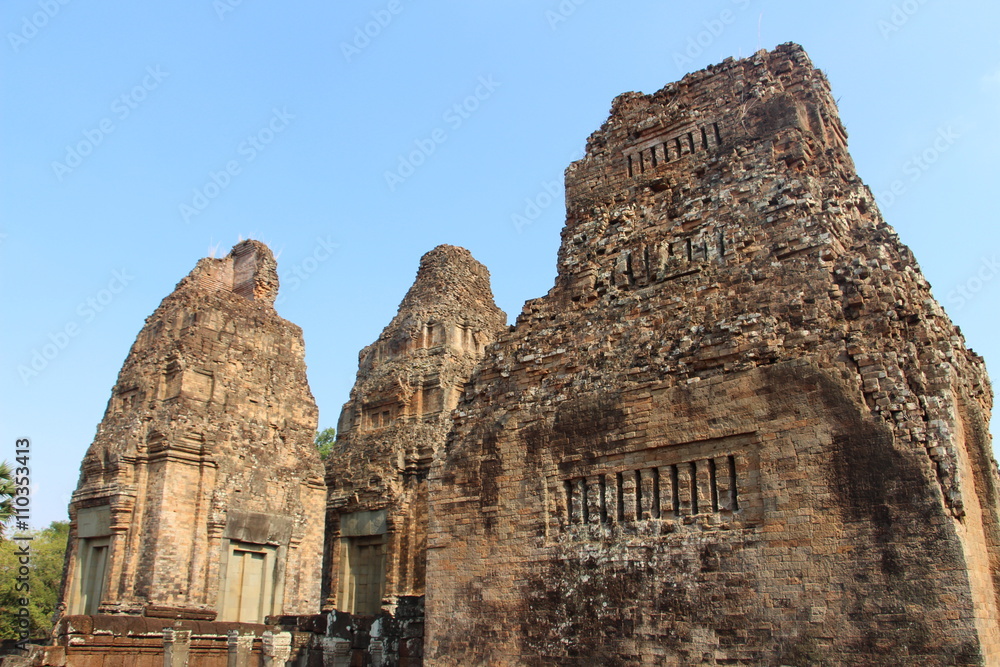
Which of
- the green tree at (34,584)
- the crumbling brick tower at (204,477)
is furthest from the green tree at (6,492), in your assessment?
the green tree at (34,584)

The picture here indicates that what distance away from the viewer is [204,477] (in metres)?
19.5

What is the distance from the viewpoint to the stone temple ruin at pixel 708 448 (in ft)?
26.0

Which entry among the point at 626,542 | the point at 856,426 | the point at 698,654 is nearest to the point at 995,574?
the point at 856,426

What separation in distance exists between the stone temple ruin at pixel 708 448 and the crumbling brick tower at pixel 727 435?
28mm

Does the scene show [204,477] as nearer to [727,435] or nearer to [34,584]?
[727,435]

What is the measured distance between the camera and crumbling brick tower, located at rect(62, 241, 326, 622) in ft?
60.5

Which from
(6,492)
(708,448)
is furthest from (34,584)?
(708,448)

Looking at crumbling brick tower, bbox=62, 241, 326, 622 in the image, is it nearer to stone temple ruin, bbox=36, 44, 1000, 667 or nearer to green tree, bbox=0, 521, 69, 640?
stone temple ruin, bbox=36, 44, 1000, 667

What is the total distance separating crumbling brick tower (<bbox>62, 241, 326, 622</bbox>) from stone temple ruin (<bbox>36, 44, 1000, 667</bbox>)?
3.02 m

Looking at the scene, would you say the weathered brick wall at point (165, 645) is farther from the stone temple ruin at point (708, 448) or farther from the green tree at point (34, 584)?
the green tree at point (34, 584)

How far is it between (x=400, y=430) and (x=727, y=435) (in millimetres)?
15698

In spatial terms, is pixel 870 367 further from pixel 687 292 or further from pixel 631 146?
pixel 631 146

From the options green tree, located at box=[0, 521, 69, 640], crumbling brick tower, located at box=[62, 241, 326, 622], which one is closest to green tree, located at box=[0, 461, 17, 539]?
crumbling brick tower, located at box=[62, 241, 326, 622]

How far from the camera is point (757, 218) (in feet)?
34.6
